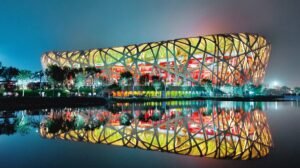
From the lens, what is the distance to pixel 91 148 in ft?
37.0

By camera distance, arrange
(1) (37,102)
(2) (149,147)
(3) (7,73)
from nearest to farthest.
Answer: (2) (149,147) < (1) (37,102) < (3) (7,73)

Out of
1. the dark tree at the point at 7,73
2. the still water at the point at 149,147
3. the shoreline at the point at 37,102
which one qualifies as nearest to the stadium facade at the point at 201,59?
the dark tree at the point at 7,73

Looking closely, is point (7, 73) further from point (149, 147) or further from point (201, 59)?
point (149, 147)

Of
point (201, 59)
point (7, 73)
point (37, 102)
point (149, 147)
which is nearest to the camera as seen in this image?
point (149, 147)

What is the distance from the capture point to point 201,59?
84.8 m

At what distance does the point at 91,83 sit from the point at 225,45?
37491 mm

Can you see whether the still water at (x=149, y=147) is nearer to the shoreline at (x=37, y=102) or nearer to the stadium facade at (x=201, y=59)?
the shoreline at (x=37, y=102)

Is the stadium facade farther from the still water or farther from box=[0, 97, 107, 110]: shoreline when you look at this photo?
the still water

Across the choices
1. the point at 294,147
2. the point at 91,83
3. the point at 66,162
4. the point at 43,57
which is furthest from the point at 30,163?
the point at 43,57

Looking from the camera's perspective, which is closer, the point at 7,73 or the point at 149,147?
the point at 149,147

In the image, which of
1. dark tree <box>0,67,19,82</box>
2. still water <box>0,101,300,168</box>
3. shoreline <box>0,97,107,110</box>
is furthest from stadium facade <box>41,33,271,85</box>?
still water <box>0,101,300,168</box>

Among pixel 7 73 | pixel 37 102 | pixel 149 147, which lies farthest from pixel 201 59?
pixel 149 147

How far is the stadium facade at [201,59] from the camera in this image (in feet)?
277

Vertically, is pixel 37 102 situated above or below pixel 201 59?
below
